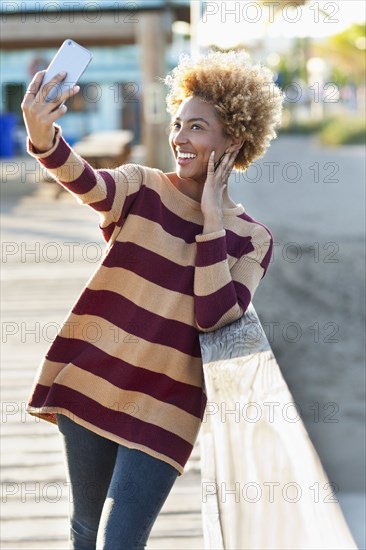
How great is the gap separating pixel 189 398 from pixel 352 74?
165 ft

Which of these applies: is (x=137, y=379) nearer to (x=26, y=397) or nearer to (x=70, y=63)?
(x=70, y=63)

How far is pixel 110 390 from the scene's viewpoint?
8.38 ft

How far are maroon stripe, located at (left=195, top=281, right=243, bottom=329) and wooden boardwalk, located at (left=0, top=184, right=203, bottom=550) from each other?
145 centimetres

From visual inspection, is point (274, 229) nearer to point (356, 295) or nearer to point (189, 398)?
point (356, 295)

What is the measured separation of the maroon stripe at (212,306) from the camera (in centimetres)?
247

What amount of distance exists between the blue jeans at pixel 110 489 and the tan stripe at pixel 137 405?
82 millimetres

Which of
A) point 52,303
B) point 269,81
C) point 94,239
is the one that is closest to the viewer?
point 269,81

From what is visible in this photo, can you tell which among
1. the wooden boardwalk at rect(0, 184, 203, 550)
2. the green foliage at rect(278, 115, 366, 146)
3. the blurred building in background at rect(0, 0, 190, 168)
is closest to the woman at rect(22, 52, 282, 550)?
the wooden boardwalk at rect(0, 184, 203, 550)

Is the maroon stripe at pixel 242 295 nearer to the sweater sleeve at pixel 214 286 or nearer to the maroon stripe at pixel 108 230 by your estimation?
the sweater sleeve at pixel 214 286

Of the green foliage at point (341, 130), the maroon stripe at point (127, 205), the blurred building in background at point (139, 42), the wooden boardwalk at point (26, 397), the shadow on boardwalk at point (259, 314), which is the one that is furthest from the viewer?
the green foliage at point (341, 130)

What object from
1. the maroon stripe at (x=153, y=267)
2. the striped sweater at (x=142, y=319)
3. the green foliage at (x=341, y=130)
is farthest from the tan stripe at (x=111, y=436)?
the green foliage at (x=341, y=130)

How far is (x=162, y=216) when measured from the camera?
2.62 m

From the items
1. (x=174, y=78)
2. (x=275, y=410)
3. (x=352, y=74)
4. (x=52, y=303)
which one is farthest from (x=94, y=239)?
(x=352, y=74)

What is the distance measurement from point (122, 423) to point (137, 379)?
0.11m
